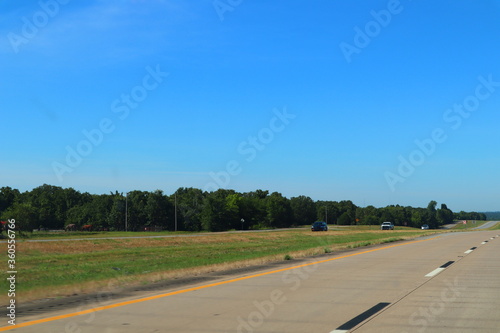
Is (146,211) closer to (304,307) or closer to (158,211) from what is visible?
(158,211)

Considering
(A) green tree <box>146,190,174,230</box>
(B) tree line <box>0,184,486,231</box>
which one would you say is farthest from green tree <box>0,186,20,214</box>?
(A) green tree <box>146,190,174,230</box>

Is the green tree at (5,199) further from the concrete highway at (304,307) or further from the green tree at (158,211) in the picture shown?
the concrete highway at (304,307)

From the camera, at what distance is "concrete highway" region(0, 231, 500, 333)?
8.08m

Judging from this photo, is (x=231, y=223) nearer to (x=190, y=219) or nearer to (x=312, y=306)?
(x=190, y=219)

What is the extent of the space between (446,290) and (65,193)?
486 ft

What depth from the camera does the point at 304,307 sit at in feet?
32.2

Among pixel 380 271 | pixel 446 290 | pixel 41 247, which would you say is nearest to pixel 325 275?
pixel 380 271

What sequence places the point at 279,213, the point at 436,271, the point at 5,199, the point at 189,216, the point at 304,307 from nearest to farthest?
the point at 304,307
the point at 436,271
the point at 5,199
the point at 189,216
the point at 279,213

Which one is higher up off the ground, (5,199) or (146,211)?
(5,199)

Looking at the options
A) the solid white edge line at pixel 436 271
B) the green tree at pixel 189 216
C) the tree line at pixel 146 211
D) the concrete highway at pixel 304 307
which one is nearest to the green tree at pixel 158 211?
the tree line at pixel 146 211

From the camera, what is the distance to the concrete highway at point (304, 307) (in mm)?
8078

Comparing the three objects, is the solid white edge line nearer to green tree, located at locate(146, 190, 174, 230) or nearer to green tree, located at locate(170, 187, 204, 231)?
green tree, located at locate(170, 187, 204, 231)

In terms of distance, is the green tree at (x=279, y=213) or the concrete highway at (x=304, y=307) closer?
the concrete highway at (x=304, y=307)

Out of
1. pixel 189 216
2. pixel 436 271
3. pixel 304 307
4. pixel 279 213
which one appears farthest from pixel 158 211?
pixel 304 307
